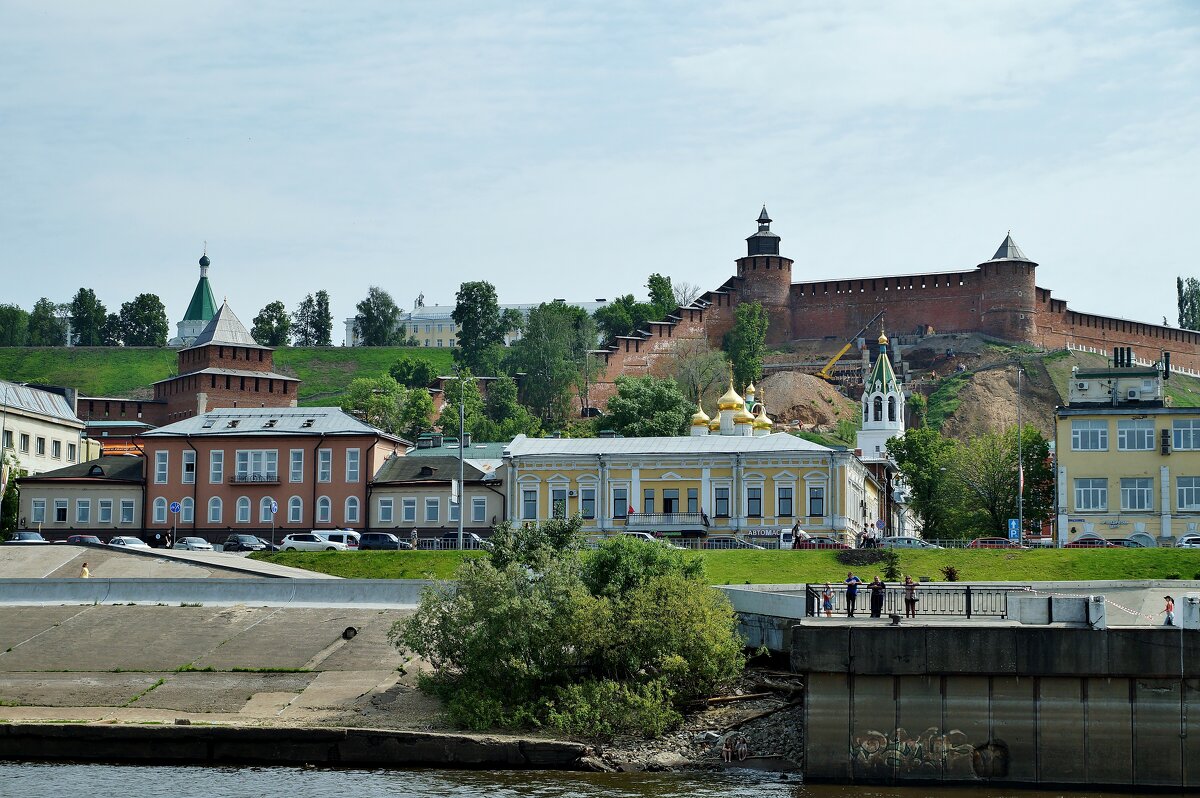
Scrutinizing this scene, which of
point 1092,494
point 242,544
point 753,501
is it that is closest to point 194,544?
point 242,544

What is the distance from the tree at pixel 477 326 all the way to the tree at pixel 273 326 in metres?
23.9

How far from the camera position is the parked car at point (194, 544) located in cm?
6347

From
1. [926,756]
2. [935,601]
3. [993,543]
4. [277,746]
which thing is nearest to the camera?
[926,756]

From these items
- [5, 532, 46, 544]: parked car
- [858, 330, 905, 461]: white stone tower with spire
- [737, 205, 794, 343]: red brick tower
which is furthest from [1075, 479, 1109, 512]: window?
[737, 205, 794, 343]: red brick tower

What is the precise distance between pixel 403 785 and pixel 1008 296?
3912 inches

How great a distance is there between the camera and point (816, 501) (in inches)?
2603

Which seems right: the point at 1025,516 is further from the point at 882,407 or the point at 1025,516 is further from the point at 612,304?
the point at 612,304

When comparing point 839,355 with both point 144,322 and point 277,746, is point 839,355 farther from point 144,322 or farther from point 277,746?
point 277,746

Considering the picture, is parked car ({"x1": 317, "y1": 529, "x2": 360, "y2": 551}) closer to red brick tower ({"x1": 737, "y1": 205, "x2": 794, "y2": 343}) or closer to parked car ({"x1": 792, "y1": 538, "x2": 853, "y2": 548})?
parked car ({"x1": 792, "y1": 538, "x2": 853, "y2": 548})

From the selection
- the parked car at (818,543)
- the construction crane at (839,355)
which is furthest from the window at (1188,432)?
the construction crane at (839,355)

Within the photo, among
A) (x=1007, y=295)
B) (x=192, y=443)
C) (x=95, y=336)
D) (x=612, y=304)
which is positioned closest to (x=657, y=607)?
(x=192, y=443)

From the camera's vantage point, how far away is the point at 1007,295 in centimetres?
12600

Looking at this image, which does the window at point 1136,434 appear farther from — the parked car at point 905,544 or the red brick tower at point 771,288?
the red brick tower at point 771,288

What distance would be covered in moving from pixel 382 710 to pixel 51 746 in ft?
22.3
